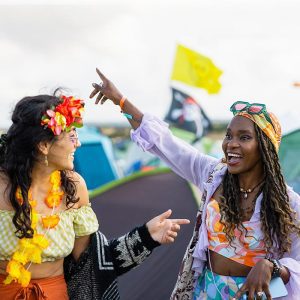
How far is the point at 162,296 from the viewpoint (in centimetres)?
396

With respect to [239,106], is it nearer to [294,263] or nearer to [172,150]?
[172,150]

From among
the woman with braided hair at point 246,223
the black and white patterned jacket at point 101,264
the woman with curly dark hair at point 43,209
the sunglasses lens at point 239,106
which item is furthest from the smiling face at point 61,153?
the sunglasses lens at point 239,106

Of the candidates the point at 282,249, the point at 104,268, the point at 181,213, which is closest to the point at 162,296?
the point at 181,213

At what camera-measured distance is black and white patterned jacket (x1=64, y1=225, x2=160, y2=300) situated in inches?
101

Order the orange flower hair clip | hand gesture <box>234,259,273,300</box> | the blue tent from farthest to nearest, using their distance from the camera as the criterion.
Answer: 1. the blue tent
2. the orange flower hair clip
3. hand gesture <box>234,259,273,300</box>

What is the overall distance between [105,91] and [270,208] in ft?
3.13

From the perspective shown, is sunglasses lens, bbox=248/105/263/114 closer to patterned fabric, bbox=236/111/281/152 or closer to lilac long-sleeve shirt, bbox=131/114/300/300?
patterned fabric, bbox=236/111/281/152

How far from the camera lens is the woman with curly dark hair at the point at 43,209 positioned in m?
2.36

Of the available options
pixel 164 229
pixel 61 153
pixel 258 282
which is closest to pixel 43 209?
pixel 61 153

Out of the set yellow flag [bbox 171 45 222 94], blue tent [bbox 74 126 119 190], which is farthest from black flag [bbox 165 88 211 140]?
blue tent [bbox 74 126 119 190]

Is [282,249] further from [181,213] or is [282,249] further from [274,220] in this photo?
[181,213]

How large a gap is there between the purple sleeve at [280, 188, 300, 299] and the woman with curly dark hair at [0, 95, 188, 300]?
0.45m

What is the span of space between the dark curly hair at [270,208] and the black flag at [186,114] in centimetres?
952

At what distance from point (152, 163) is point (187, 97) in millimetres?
1744
